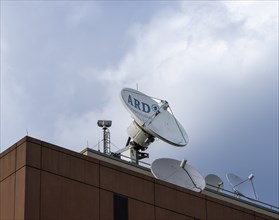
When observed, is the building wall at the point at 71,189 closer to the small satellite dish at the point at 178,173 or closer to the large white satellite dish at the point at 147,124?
the small satellite dish at the point at 178,173

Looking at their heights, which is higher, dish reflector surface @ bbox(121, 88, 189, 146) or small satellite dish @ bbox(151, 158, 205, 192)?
dish reflector surface @ bbox(121, 88, 189, 146)

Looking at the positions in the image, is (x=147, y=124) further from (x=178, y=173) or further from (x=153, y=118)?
(x=178, y=173)

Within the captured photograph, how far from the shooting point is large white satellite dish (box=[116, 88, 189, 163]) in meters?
60.6

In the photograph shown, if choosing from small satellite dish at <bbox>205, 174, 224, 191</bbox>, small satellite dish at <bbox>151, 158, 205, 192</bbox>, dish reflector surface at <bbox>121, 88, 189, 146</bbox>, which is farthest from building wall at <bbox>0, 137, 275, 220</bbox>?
small satellite dish at <bbox>205, 174, 224, 191</bbox>

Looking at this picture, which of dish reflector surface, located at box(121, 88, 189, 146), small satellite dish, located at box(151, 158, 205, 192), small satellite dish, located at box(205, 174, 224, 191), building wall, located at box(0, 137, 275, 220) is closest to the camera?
building wall, located at box(0, 137, 275, 220)

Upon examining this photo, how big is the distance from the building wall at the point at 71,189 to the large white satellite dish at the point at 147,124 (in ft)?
27.3

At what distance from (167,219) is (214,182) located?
17150 millimetres

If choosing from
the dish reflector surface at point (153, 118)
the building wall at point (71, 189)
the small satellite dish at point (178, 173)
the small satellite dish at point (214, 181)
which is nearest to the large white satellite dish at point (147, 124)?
the dish reflector surface at point (153, 118)

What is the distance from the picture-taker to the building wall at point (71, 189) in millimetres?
45469

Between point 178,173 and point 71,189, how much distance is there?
441 inches

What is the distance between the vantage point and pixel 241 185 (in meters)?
68.6

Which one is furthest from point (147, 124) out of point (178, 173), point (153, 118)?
point (178, 173)

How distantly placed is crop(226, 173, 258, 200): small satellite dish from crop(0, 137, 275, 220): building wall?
48.9ft

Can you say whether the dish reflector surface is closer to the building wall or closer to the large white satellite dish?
the large white satellite dish
